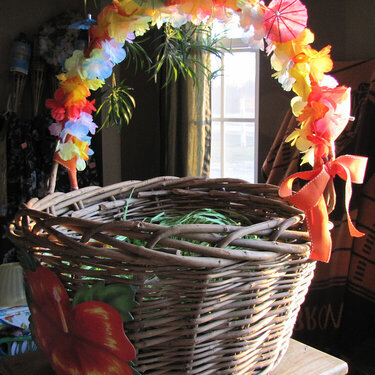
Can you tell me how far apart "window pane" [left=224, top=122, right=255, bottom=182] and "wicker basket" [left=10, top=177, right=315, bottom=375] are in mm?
1193

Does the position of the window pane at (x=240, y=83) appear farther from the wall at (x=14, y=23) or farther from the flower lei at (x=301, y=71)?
the wall at (x=14, y=23)

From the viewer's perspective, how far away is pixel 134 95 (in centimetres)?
218

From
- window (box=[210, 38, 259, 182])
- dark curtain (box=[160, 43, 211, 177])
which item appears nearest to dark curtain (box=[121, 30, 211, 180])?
dark curtain (box=[160, 43, 211, 177])

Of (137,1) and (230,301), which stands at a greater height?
(137,1)

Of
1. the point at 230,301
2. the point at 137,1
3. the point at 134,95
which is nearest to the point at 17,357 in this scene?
the point at 230,301

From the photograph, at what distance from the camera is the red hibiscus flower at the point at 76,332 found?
52cm

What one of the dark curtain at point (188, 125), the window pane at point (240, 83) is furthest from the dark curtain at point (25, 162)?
the window pane at point (240, 83)

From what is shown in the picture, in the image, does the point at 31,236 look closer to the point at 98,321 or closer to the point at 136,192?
the point at 98,321

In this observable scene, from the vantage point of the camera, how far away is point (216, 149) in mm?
1980

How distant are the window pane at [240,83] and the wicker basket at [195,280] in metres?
1.24

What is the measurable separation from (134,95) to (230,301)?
175 centimetres

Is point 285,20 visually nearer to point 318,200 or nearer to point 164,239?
point 318,200

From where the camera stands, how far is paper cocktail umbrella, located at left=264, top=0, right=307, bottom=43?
667 millimetres

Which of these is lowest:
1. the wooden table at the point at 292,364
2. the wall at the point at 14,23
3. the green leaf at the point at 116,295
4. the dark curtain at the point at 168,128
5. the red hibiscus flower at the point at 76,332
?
the wooden table at the point at 292,364
